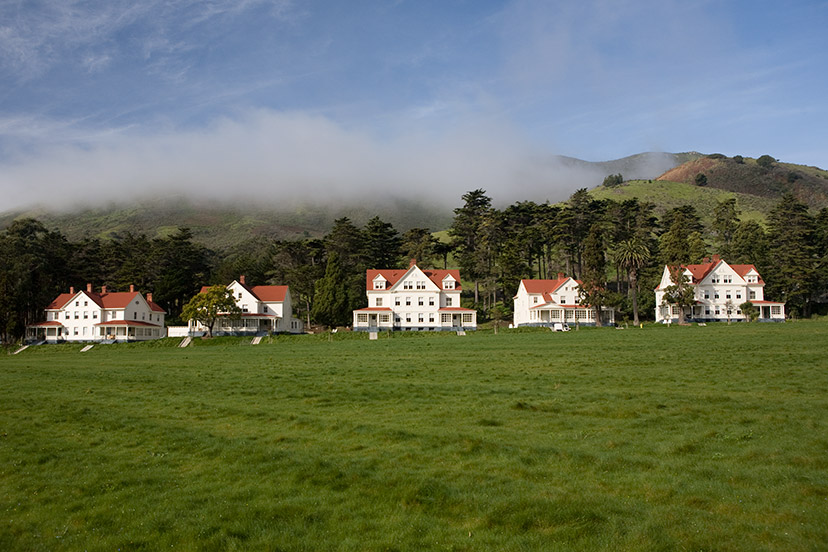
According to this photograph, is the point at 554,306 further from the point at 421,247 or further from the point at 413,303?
the point at 421,247

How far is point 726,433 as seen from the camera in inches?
479

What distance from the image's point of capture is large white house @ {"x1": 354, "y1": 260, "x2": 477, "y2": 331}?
260 ft

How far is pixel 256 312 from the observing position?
267ft

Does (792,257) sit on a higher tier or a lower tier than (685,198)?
lower

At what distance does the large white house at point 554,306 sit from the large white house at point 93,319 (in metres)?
53.0

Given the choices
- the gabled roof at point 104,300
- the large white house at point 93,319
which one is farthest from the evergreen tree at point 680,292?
the gabled roof at point 104,300

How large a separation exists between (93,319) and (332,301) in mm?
34508

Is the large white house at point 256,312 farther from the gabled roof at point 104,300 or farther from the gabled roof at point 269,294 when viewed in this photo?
the gabled roof at point 104,300

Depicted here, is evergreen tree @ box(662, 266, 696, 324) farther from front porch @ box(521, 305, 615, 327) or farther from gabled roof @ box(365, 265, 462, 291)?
gabled roof @ box(365, 265, 462, 291)

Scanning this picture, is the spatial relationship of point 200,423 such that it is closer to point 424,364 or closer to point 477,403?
point 477,403

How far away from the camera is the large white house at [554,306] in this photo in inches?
2995

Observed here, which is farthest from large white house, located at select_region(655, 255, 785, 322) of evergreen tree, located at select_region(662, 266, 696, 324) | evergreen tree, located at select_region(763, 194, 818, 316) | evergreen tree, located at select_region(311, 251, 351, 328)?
evergreen tree, located at select_region(311, 251, 351, 328)

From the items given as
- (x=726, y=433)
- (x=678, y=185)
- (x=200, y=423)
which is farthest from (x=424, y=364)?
(x=678, y=185)

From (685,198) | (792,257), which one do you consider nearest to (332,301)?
(792,257)
